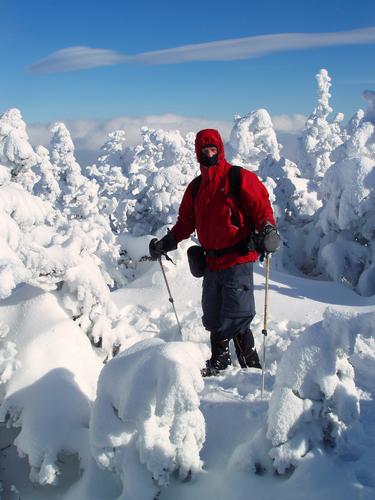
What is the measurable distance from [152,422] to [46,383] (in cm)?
155

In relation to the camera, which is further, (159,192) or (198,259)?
(159,192)

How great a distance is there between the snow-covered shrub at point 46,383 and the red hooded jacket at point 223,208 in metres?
1.73

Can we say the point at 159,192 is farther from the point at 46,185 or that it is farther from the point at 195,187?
the point at 195,187

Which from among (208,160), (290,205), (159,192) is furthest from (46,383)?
(159,192)

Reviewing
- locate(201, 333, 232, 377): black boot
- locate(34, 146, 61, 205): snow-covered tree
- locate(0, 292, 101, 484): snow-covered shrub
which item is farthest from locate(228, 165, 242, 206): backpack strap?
Answer: locate(34, 146, 61, 205): snow-covered tree

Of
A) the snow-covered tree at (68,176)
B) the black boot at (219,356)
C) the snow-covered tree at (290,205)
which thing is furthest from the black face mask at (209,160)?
the snow-covered tree at (68,176)

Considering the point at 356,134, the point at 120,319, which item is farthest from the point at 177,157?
the point at 120,319

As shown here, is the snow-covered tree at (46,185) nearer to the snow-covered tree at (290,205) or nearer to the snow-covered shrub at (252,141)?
the snow-covered shrub at (252,141)

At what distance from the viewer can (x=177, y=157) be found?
3491 centimetres

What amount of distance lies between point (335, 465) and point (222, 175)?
2.95 meters

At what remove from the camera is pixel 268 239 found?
433cm

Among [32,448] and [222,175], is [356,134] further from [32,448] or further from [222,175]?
[32,448]

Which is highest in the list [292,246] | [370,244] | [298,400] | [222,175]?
[222,175]

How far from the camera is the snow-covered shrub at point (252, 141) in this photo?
24.9 metres
